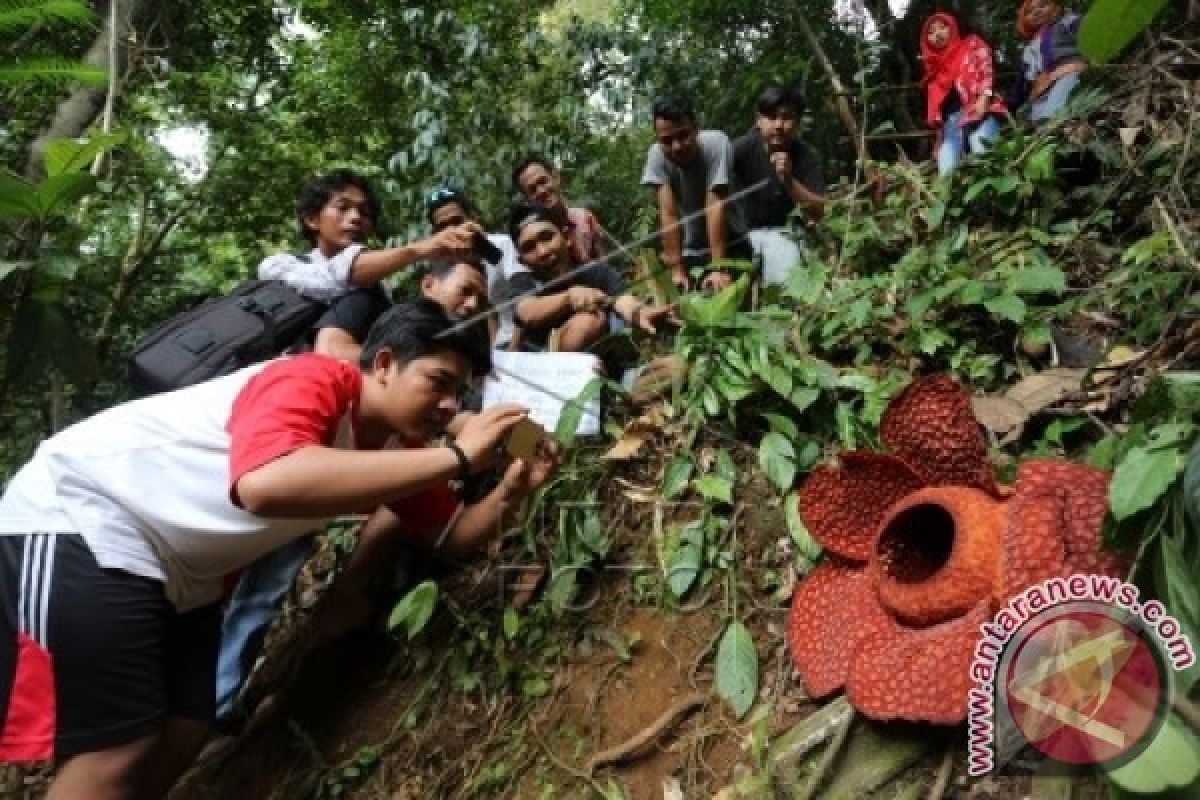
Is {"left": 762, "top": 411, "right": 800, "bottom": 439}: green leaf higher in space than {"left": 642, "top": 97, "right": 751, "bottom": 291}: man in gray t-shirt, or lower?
lower

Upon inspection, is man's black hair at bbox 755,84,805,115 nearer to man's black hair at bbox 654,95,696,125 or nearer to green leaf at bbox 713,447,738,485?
man's black hair at bbox 654,95,696,125

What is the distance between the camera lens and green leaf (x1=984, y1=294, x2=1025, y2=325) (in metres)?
2.39

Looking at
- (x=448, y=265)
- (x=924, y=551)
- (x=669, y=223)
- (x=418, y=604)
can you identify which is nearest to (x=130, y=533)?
(x=418, y=604)

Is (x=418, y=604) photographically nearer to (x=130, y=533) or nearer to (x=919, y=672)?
(x=130, y=533)

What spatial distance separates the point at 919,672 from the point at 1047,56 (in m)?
3.98

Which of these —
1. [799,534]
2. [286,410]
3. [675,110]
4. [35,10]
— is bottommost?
[799,534]

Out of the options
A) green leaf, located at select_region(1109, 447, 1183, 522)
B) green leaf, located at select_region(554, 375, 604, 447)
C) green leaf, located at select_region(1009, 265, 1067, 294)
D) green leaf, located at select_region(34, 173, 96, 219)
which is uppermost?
green leaf, located at select_region(34, 173, 96, 219)

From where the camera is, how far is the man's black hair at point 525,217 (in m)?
3.69

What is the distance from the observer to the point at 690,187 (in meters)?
4.39

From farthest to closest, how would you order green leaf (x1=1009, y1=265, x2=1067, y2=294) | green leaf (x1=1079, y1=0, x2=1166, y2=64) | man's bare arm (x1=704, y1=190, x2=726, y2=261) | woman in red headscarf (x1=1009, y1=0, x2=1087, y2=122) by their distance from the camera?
man's bare arm (x1=704, y1=190, x2=726, y2=261) → woman in red headscarf (x1=1009, y1=0, x2=1087, y2=122) → green leaf (x1=1009, y1=265, x2=1067, y2=294) → green leaf (x1=1079, y1=0, x2=1166, y2=64)

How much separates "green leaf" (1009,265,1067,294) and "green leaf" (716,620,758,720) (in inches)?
54.6

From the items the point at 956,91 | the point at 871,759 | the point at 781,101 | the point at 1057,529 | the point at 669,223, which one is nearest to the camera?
the point at 1057,529

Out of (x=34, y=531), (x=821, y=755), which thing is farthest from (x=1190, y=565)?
(x=34, y=531)

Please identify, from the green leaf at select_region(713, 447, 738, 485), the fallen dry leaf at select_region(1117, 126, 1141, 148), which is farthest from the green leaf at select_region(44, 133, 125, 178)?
the fallen dry leaf at select_region(1117, 126, 1141, 148)
